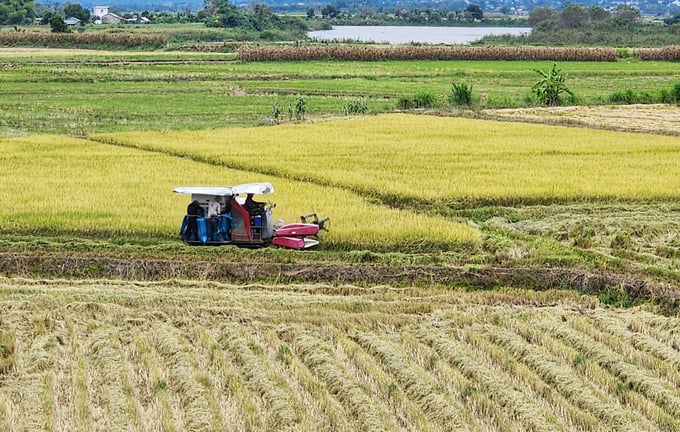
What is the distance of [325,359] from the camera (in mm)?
8320

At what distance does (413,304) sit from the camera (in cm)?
1012

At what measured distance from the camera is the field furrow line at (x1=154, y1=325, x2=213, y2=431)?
7.00 metres

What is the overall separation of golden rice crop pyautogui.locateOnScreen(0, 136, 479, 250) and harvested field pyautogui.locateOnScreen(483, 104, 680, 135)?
1236cm

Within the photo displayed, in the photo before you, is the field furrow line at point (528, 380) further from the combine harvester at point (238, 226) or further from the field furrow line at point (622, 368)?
the combine harvester at point (238, 226)

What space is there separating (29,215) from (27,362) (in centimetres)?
523

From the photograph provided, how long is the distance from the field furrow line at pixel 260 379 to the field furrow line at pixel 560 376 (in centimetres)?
208

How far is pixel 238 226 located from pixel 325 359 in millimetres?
3916

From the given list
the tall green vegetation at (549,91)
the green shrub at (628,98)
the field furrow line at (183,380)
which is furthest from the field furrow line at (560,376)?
the green shrub at (628,98)

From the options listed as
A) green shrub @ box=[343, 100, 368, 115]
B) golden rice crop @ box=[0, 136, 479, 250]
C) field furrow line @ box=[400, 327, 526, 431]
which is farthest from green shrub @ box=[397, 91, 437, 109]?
field furrow line @ box=[400, 327, 526, 431]

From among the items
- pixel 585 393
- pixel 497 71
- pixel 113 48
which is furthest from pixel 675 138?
pixel 113 48

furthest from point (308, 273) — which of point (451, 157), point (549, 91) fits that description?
point (549, 91)

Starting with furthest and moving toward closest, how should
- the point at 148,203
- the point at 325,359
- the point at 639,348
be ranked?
the point at 148,203 → the point at 639,348 → the point at 325,359

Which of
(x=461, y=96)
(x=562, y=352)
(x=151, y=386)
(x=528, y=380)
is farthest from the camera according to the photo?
(x=461, y=96)

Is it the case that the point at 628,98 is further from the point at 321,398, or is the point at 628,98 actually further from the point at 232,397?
the point at 232,397
